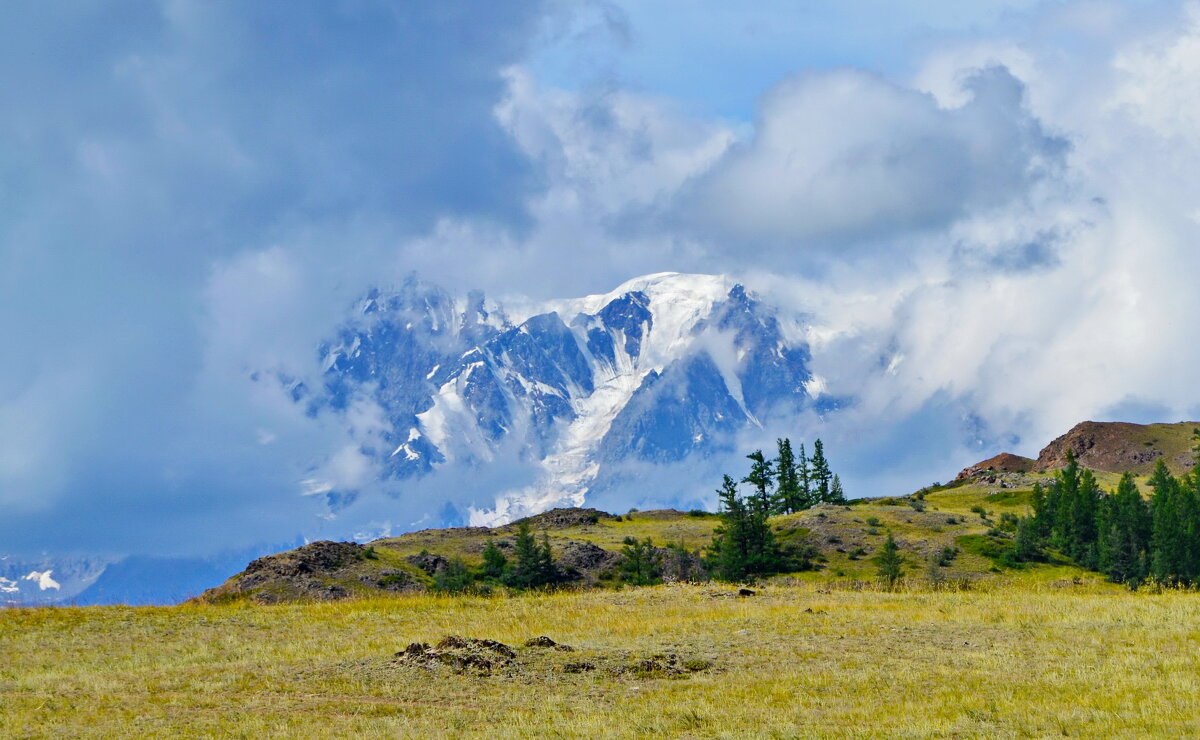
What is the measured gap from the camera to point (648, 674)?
80.8ft

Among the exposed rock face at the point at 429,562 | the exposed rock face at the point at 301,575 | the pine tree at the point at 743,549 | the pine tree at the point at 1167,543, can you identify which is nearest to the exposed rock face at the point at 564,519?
the exposed rock face at the point at 429,562

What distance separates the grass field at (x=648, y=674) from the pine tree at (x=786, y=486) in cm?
11637

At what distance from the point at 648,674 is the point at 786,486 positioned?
13520 cm

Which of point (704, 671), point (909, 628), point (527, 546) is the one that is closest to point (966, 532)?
point (527, 546)

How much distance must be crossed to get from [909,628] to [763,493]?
126 meters

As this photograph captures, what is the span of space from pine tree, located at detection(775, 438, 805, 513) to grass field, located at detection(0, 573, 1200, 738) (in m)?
116

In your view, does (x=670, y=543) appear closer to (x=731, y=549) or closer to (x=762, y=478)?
(x=731, y=549)

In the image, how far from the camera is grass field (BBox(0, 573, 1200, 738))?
19.7 meters

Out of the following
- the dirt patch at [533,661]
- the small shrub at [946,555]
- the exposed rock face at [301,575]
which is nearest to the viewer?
the dirt patch at [533,661]

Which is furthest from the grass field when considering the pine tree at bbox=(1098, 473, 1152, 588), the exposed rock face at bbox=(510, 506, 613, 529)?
the exposed rock face at bbox=(510, 506, 613, 529)

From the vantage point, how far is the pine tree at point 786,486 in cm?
15562

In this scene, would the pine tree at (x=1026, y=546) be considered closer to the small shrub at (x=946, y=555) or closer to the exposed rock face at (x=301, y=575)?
the small shrub at (x=946, y=555)

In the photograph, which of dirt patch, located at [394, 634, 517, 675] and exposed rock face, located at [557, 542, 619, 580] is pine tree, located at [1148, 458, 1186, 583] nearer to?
exposed rock face, located at [557, 542, 619, 580]

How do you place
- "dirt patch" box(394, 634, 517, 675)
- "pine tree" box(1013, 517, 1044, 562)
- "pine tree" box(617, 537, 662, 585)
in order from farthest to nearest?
"pine tree" box(1013, 517, 1044, 562) → "pine tree" box(617, 537, 662, 585) → "dirt patch" box(394, 634, 517, 675)
